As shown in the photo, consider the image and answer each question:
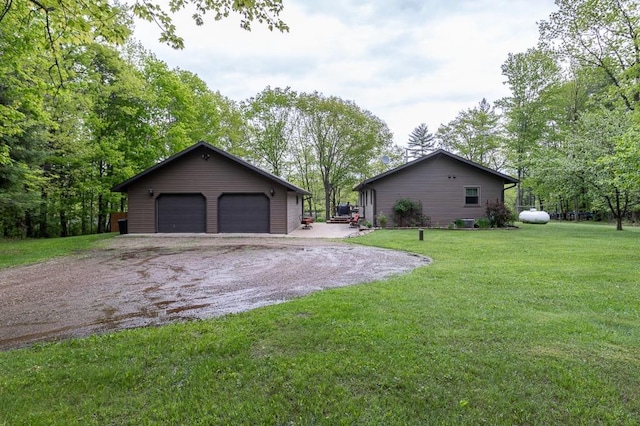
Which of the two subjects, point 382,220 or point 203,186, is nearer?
point 203,186

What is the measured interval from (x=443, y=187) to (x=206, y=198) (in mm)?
12415

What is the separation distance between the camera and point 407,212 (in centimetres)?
1795

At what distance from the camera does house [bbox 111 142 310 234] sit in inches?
631

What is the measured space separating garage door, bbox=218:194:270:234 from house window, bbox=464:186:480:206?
10678mm

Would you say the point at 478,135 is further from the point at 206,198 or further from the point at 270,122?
the point at 206,198

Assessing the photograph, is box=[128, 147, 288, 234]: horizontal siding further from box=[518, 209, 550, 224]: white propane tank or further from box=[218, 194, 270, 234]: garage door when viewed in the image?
box=[518, 209, 550, 224]: white propane tank

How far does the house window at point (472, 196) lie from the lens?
17922 millimetres

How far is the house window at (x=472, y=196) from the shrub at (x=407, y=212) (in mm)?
2542

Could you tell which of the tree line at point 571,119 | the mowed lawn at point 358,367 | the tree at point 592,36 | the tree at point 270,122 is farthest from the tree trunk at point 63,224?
the tree at point 592,36

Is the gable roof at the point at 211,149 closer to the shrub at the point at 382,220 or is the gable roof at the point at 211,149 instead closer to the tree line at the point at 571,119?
the shrub at the point at 382,220

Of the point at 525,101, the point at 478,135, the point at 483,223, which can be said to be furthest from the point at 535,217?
the point at 478,135

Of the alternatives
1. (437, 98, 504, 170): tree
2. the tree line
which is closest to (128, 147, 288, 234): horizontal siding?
the tree line

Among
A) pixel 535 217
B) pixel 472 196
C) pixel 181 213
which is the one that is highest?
pixel 472 196

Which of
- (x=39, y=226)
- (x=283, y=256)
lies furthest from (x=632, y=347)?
(x=39, y=226)
